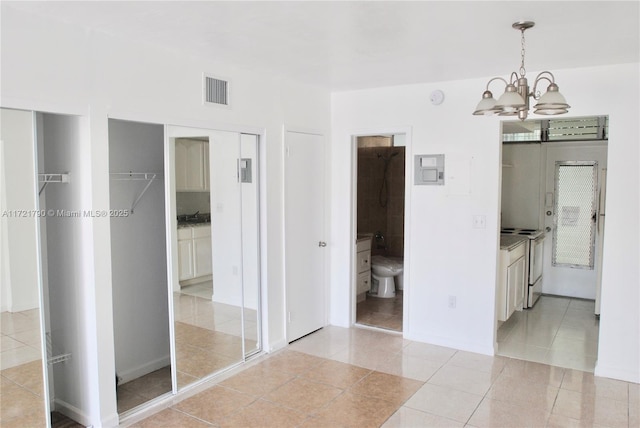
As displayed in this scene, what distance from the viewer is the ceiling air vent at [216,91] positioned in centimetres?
351

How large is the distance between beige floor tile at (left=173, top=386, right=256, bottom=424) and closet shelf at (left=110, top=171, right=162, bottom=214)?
1.46 m

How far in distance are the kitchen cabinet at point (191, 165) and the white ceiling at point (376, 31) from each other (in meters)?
0.64

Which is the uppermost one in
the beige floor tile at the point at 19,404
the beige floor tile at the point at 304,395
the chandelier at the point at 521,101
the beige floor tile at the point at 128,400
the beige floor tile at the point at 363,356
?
the chandelier at the point at 521,101

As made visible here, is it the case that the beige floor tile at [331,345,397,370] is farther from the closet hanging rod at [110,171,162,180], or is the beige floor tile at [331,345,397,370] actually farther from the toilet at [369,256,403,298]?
the closet hanging rod at [110,171,162,180]

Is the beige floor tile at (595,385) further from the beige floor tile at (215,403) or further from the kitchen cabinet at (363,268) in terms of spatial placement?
the kitchen cabinet at (363,268)

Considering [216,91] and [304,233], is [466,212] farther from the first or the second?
[216,91]

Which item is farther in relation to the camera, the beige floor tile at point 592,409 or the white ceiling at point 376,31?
the beige floor tile at point 592,409

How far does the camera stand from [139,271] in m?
3.68

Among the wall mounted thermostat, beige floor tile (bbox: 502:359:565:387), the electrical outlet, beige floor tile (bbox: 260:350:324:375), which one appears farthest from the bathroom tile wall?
beige floor tile (bbox: 502:359:565:387)

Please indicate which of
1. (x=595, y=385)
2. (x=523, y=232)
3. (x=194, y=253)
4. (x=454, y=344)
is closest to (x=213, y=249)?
(x=194, y=253)

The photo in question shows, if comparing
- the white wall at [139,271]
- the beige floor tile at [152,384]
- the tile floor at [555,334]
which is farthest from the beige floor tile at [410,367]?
the white wall at [139,271]

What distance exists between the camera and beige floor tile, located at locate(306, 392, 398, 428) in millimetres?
3041

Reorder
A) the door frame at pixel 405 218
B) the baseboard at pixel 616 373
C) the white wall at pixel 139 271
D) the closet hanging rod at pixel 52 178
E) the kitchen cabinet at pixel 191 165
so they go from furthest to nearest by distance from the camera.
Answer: the door frame at pixel 405 218
the baseboard at pixel 616 373
the white wall at pixel 139 271
the kitchen cabinet at pixel 191 165
the closet hanging rod at pixel 52 178

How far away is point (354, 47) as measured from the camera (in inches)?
125
